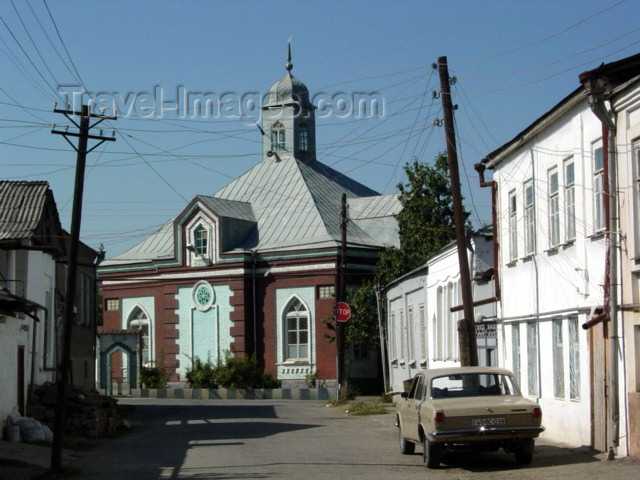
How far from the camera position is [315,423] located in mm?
30375

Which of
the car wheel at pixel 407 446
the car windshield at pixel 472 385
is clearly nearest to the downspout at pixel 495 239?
the car wheel at pixel 407 446

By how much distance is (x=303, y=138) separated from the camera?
62281mm

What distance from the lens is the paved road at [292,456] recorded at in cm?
1609

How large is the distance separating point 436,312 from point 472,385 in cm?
1543

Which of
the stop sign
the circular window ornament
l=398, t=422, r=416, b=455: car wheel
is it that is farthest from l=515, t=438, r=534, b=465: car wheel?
the circular window ornament

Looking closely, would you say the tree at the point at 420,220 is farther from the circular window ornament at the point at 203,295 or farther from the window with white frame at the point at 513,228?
the window with white frame at the point at 513,228

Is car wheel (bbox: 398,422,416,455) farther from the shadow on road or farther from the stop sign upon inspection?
the stop sign

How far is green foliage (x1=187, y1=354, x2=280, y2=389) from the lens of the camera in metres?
50.2

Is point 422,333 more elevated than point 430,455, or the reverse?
point 422,333

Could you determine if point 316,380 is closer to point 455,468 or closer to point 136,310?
point 136,310

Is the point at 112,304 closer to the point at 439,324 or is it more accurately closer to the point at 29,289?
the point at 439,324

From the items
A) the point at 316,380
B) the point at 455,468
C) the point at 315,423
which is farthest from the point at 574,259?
the point at 316,380

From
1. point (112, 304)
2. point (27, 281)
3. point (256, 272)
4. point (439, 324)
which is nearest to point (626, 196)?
point (27, 281)

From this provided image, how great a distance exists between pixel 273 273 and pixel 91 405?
89.1 ft
